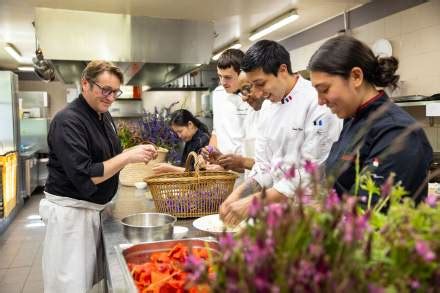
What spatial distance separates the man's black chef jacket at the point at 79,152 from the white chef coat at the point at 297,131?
2.63 ft

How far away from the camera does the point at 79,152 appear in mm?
1919

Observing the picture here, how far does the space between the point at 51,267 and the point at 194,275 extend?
1.75 m

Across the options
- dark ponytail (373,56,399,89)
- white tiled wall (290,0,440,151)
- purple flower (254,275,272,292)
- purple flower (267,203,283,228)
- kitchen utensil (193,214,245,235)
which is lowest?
kitchen utensil (193,214,245,235)

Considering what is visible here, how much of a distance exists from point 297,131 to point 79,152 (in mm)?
1024

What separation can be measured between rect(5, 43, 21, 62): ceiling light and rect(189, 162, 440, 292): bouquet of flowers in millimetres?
7851

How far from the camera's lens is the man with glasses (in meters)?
1.96

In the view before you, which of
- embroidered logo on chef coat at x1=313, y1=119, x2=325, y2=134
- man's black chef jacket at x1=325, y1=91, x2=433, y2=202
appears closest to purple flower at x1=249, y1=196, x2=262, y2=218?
man's black chef jacket at x1=325, y1=91, x2=433, y2=202

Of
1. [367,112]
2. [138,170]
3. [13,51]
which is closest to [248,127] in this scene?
[138,170]

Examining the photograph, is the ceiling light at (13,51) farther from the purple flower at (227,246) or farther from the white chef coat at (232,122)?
the purple flower at (227,246)

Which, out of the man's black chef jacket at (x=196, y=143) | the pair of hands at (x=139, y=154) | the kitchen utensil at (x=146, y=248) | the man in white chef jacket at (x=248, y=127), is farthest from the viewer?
the man's black chef jacket at (x=196, y=143)

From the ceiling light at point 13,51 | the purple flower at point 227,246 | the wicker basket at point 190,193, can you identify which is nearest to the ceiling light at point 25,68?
the ceiling light at point 13,51

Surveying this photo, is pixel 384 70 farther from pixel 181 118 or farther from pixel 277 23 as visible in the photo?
pixel 277 23

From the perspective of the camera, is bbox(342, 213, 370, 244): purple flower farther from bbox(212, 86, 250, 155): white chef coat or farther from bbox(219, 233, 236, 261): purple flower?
bbox(212, 86, 250, 155): white chef coat

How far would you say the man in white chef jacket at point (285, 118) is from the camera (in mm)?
1632
